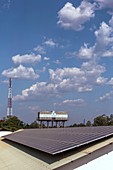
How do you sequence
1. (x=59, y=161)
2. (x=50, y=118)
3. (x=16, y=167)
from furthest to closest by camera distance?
(x=50, y=118)
(x=16, y=167)
(x=59, y=161)

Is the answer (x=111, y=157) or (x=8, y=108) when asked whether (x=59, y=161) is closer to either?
(x=111, y=157)

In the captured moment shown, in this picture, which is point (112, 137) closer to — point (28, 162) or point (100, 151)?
point (100, 151)

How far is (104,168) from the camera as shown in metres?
13.3

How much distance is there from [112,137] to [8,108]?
63295mm

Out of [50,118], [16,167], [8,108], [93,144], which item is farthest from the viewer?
[50,118]

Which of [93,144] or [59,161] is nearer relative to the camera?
[59,161]

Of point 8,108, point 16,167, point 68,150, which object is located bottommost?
point 16,167

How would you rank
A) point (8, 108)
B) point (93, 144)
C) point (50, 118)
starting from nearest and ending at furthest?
point (93, 144)
point (8, 108)
point (50, 118)

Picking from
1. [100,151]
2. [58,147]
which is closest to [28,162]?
[58,147]

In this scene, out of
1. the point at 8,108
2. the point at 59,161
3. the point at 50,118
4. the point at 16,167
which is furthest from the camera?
the point at 50,118

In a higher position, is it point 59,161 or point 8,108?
point 8,108

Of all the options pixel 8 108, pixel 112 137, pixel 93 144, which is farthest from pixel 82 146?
pixel 8 108

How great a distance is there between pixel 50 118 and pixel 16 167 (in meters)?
69.5

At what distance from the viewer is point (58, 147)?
530 inches
